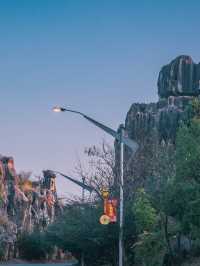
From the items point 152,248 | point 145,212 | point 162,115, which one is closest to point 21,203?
point 162,115

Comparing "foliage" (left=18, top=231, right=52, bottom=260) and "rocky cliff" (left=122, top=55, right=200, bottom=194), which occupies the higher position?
"rocky cliff" (left=122, top=55, right=200, bottom=194)

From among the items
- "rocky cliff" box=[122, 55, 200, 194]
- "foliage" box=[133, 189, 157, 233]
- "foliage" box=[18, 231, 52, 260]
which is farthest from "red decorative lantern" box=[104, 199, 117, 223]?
"foliage" box=[18, 231, 52, 260]

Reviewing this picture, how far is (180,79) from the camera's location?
88.9 metres

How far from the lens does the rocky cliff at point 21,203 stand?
8725cm

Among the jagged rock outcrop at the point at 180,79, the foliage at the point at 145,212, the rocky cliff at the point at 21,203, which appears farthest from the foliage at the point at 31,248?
the foliage at the point at 145,212

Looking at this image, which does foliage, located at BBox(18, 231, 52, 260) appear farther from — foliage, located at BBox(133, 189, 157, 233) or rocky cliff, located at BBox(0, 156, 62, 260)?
foliage, located at BBox(133, 189, 157, 233)

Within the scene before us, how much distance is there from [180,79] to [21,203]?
102 feet

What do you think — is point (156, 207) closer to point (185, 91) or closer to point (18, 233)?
point (18, 233)

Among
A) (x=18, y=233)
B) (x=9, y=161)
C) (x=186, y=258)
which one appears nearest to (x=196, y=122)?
(x=186, y=258)

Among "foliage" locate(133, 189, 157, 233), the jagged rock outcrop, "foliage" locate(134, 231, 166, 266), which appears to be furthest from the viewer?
the jagged rock outcrop

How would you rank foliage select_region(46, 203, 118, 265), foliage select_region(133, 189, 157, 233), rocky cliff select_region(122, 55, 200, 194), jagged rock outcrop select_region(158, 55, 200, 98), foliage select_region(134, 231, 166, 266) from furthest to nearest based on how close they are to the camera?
jagged rock outcrop select_region(158, 55, 200, 98) → rocky cliff select_region(122, 55, 200, 194) → foliage select_region(46, 203, 118, 265) → foliage select_region(134, 231, 166, 266) → foliage select_region(133, 189, 157, 233)

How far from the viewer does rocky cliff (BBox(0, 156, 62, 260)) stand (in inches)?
3435

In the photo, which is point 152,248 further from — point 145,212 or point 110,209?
point 110,209

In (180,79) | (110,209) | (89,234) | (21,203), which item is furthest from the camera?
(21,203)
